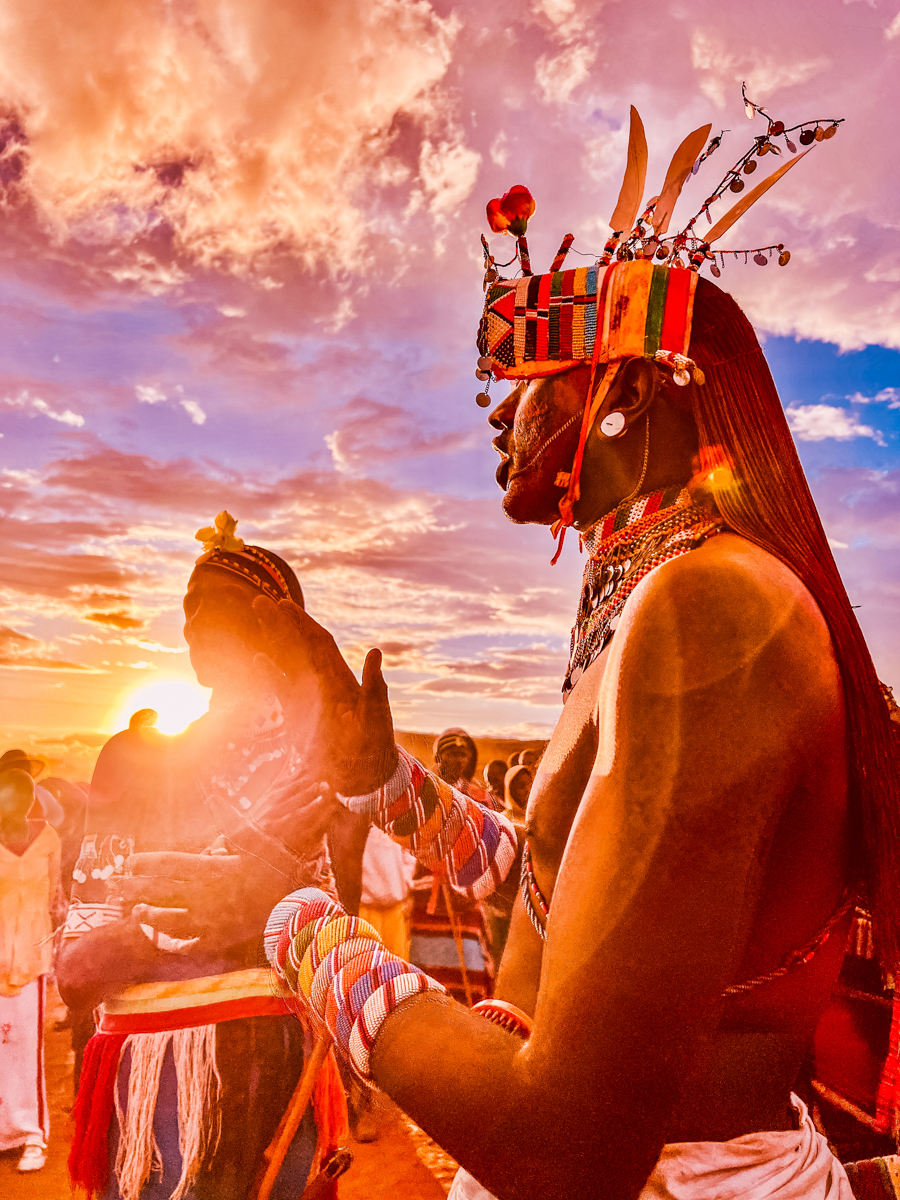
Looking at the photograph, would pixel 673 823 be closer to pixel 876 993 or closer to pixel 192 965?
pixel 876 993

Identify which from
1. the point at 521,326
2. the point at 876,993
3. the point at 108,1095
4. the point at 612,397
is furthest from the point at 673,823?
the point at 108,1095

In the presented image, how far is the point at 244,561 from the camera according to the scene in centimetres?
444

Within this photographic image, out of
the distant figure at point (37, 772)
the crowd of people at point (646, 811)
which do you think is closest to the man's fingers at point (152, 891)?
the crowd of people at point (646, 811)

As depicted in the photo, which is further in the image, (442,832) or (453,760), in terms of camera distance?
(453,760)

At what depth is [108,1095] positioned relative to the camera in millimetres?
3629

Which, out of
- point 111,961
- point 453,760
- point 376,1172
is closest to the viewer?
point 111,961

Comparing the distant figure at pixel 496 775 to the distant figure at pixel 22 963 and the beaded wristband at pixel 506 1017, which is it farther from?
the beaded wristband at pixel 506 1017

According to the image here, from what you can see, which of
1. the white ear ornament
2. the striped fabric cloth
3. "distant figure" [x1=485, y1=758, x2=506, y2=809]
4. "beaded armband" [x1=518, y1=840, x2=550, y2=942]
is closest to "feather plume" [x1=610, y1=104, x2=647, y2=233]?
the striped fabric cloth

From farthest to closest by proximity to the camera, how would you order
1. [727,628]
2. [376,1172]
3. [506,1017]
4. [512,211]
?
[376,1172] → [512,211] → [506,1017] → [727,628]

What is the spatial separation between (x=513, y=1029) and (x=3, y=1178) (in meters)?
8.45

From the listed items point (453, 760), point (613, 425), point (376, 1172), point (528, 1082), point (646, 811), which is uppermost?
point (613, 425)

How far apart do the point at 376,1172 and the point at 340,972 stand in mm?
6947

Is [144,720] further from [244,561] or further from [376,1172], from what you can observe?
[376,1172]

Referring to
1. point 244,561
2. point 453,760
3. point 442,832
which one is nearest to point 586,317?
point 442,832
